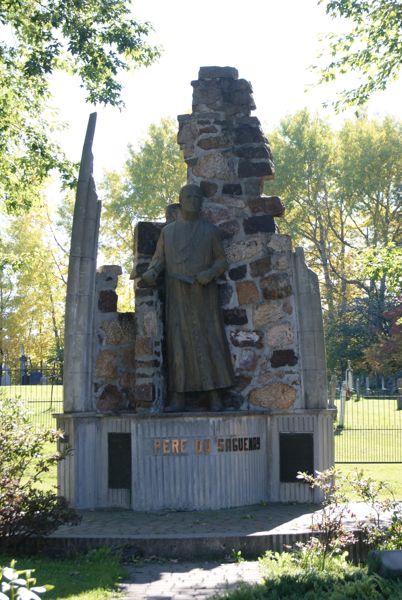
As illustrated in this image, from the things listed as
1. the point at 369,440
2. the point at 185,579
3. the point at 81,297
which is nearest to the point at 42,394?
the point at 369,440

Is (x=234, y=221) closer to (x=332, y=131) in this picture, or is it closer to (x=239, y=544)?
(x=239, y=544)

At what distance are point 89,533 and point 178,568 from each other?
110 centimetres

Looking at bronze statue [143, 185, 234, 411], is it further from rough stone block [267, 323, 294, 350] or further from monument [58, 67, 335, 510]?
rough stone block [267, 323, 294, 350]

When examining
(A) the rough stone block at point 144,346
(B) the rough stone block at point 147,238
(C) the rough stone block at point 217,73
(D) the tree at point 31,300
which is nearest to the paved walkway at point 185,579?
(A) the rough stone block at point 144,346

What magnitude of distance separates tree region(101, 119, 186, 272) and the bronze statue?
27.9 m

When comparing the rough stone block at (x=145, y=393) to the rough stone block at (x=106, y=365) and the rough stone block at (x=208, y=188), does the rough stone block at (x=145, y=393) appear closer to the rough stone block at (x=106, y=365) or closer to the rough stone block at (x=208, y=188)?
the rough stone block at (x=106, y=365)

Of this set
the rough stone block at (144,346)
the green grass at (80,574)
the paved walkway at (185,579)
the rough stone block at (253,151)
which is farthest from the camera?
the rough stone block at (253,151)

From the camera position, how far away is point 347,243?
42.4 meters

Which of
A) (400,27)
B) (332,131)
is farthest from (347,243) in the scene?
(400,27)

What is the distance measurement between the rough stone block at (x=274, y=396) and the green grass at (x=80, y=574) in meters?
3.25

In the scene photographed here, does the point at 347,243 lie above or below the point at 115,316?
above

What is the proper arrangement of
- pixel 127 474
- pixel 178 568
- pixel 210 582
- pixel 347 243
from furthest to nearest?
pixel 347 243 < pixel 127 474 < pixel 178 568 < pixel 210 582

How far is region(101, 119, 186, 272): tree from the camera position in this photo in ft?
127

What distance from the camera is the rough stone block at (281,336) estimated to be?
34.0 feet
